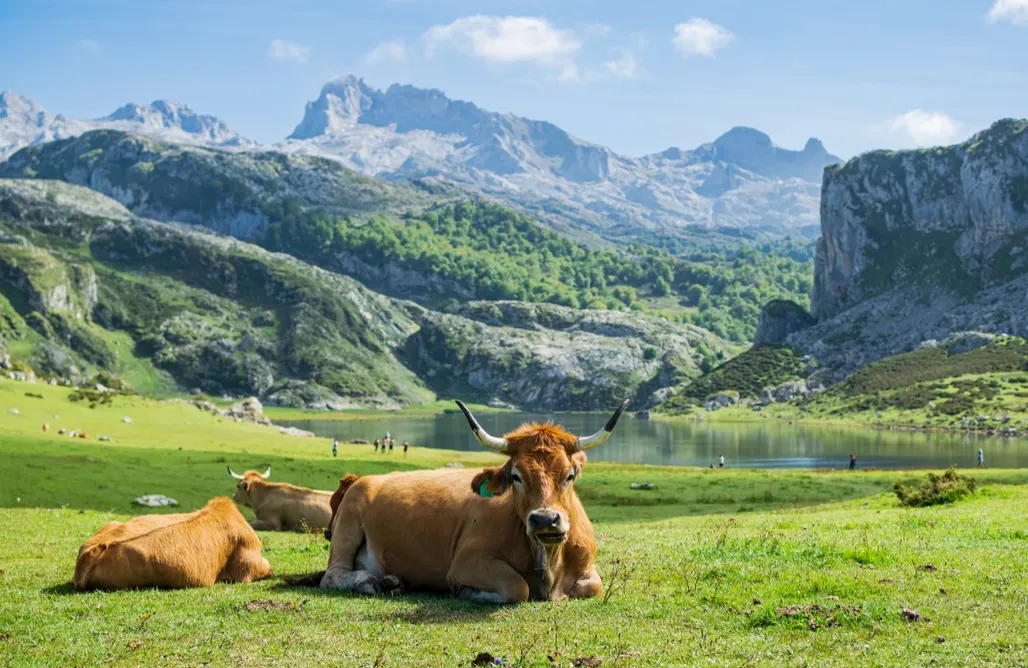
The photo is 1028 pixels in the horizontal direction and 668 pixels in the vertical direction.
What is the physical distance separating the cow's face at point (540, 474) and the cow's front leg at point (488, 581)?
2.72ft

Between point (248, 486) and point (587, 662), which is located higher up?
point (587, 662)

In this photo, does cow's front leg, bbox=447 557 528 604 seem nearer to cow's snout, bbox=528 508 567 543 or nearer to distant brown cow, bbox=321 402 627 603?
distant brown cow, bbox=321 402 627 603

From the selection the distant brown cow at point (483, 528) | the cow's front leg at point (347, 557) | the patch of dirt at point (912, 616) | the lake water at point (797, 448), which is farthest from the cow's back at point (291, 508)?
the lake water at point (797, 448)

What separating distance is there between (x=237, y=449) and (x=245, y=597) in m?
67.1

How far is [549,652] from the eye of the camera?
33.6 ft

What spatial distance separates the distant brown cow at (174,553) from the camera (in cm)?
1500

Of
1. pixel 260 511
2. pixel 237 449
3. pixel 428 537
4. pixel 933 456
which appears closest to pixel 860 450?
pixel 933 456

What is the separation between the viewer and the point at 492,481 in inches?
523

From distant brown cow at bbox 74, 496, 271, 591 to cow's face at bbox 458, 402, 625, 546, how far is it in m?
5.12

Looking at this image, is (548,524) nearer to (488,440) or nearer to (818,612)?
(488,440)

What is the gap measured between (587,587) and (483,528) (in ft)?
5.66

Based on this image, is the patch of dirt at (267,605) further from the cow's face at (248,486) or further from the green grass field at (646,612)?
the cow's face at (248,486)

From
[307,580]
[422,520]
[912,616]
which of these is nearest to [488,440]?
[422,520]

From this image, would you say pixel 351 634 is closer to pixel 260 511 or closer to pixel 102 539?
pixel 102 539
